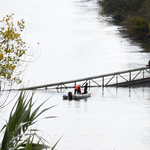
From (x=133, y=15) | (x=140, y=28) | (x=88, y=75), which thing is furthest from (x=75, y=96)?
(x=133, y=15)

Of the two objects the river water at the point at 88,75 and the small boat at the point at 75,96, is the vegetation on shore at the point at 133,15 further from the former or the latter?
the small boat at the point at 75,96

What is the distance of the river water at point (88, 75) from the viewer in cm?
2364

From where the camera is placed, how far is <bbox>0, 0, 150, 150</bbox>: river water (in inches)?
931

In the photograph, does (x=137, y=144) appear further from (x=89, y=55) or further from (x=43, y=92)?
(x=89, y=55)

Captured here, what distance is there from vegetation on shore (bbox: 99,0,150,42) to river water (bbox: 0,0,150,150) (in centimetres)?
363

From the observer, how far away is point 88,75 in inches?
2286

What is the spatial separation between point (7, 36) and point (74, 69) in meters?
49.9

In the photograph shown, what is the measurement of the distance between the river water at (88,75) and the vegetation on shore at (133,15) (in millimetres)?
3634

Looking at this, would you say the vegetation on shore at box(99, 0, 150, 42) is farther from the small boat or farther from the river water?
the small boat

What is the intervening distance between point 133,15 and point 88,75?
2272 inches

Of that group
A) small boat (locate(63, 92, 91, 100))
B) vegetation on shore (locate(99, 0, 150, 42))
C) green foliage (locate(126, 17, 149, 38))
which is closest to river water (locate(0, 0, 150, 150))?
small boat (locate(63, 92, 91, 100))

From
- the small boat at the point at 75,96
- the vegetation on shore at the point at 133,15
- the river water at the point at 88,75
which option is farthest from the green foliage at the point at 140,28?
the small boat at the point at 75,96

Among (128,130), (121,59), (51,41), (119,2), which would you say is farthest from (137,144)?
(119,2)

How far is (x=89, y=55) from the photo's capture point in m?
74.6
